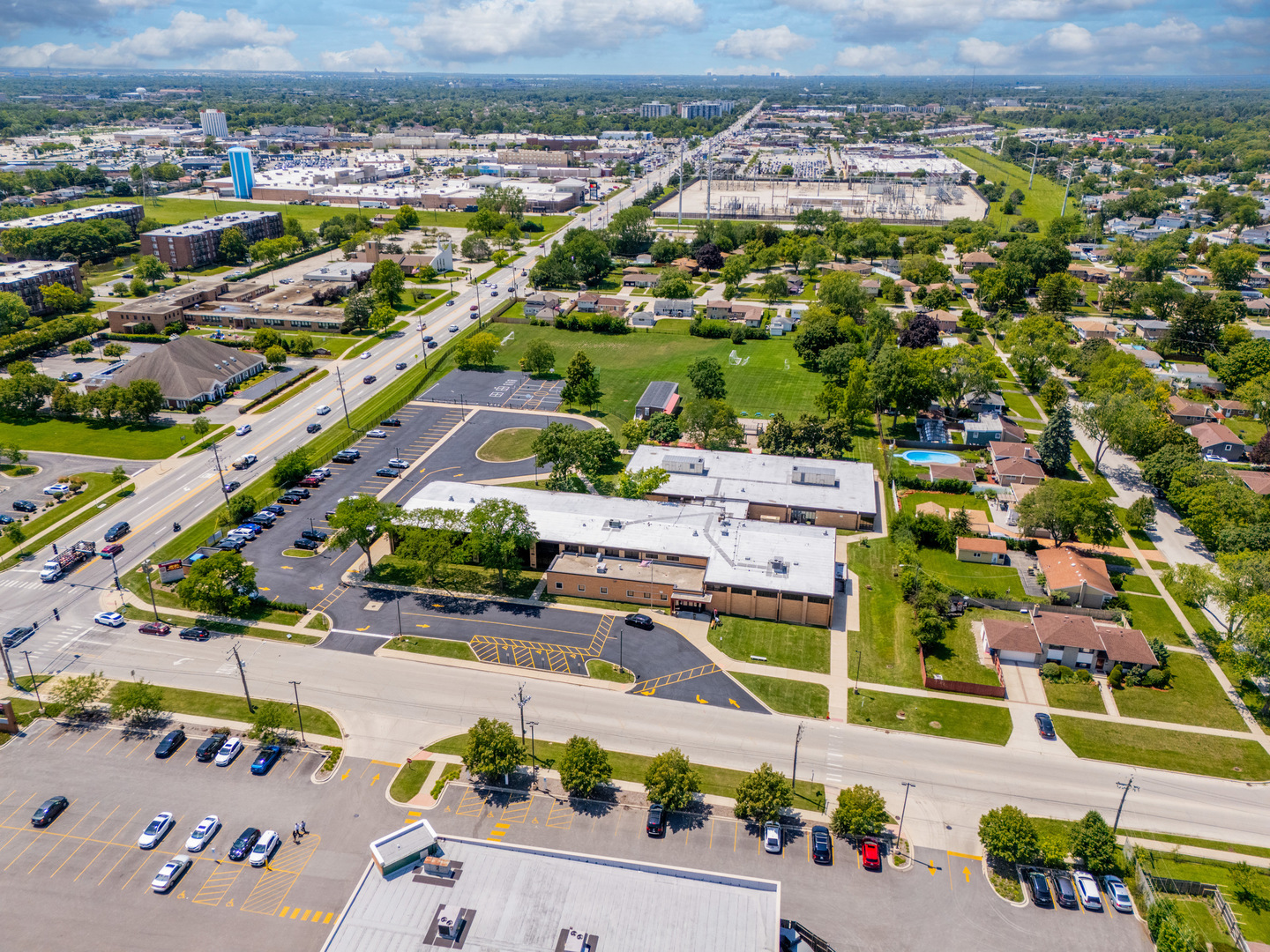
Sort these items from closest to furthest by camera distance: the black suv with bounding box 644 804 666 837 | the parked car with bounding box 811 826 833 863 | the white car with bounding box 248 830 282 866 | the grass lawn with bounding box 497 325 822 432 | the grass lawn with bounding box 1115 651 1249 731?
1. the white car with bounding box 248 830 282 866
2. the parked car with bounding box 811 826 833 863
3. the black suv with bounding box 644 804 666 837
4. the grass lawn with bounding box 1115 651 1249 731
5. the grass lawn with bounding box 497 325 822 432

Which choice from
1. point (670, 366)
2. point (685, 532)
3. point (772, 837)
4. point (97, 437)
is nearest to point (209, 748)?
point (772, 837)

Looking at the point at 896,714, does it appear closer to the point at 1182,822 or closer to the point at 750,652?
the point at 750,652

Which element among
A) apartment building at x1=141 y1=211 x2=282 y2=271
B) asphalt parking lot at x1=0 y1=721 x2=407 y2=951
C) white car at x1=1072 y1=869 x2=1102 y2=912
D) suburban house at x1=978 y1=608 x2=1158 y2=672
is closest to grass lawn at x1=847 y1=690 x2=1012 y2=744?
suburban house at x1=978 y1=608 x2=1158 y2=672

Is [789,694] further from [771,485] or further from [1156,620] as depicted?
[1156,620]

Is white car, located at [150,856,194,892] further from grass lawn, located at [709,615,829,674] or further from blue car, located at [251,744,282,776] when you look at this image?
grass lawn, located at [709,615,829,674]

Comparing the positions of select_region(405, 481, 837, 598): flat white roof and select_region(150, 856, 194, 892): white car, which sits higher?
select_region(405, 481, 837, 598): flat white roof

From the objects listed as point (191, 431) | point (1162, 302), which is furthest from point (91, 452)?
point (1162, 302)
